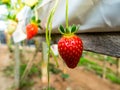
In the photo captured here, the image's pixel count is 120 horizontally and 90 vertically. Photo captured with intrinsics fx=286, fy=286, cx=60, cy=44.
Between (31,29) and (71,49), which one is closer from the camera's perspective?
(71,49)

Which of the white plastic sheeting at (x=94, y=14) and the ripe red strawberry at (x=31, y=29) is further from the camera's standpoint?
the ripe red strawberry at (x=31, y=29)

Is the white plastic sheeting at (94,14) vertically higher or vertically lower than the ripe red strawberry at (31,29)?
higher

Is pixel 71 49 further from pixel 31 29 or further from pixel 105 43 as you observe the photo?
pixel 31 29

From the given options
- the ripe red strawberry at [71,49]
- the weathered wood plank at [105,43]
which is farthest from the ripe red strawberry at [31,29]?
the ripe red strawberry at [71,49]

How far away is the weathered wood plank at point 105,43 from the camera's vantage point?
654 mm

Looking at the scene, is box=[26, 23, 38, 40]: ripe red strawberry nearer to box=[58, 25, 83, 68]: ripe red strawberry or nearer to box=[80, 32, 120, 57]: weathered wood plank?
box=[80, 32, 120, 57]: weathered wood plank

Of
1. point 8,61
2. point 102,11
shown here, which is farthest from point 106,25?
point 8,61

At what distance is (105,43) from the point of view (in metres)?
0.69

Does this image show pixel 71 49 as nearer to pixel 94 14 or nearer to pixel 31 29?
pixel 94 14

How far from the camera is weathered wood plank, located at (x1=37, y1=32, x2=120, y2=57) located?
654 mm

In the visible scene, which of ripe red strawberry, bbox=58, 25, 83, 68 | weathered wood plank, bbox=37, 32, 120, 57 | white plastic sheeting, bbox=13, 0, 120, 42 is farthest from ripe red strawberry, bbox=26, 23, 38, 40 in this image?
ripe red strawberry, bbox=58, 25, 83, 68

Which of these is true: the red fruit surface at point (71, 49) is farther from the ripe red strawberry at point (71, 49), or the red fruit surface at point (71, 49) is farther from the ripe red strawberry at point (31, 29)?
the ripe red strawberry at point (31, 29)

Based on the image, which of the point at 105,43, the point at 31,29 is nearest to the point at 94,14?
the point at 105,43

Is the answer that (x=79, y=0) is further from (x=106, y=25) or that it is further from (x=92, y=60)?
(x=92, y=60)
